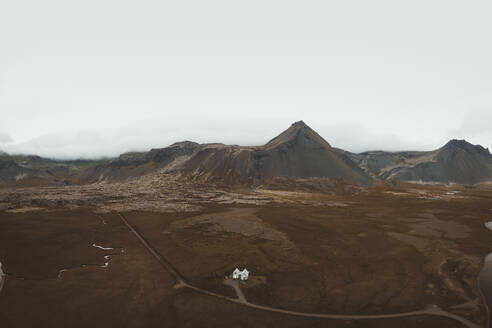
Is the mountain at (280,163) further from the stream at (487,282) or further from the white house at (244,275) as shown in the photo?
the white house at (244,275)

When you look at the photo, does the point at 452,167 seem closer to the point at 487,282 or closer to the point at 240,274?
the point at 487,282

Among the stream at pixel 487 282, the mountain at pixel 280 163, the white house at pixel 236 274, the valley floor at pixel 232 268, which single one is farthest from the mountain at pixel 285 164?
the white house at pixel 236 274

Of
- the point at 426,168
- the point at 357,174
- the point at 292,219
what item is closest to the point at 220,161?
the point at 357,174

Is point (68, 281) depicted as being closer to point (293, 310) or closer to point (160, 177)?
point (293, 310)

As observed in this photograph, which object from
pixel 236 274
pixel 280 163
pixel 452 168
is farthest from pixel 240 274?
pixel 452 168

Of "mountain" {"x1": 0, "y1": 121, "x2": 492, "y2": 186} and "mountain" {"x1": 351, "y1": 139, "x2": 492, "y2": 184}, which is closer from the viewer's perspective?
"mountain" {"x1": 0, "y1": 121, "x2": 492, "y2": 186}

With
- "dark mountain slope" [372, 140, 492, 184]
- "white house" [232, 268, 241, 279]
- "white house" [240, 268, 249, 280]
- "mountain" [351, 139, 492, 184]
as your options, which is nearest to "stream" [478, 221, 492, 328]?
"white house" [240, 268, 249, 280]

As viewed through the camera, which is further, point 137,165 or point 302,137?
point 137,165

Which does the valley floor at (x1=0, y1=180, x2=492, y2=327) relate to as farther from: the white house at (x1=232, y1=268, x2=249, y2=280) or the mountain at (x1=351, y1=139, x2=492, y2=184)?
the mountain at (x1=351, y1=139, x2=492, y2=184)
